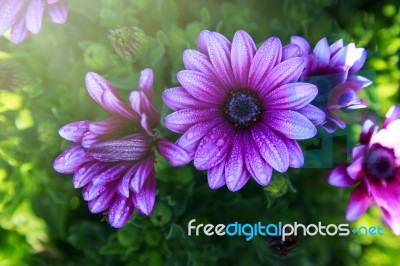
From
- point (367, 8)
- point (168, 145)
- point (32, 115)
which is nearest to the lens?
point (168, 145)

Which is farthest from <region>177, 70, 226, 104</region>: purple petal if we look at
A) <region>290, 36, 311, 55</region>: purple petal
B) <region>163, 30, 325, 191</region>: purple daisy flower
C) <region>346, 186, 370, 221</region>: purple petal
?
<region>346, 186, 370, 221</region>: purple petal

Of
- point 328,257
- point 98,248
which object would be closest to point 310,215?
point 328,257

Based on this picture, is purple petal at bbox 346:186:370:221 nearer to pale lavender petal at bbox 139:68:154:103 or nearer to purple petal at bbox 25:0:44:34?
pale lavender petal at bbox 139:68:154:103

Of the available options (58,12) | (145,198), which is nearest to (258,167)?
(145,198)

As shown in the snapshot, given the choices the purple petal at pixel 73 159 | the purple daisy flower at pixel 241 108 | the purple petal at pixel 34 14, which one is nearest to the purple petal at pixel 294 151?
the purple daisy flower at pixel 241 108

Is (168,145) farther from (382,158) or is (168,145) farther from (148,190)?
(382,158)

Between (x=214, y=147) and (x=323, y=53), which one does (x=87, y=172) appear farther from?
(x=323, y=53)
